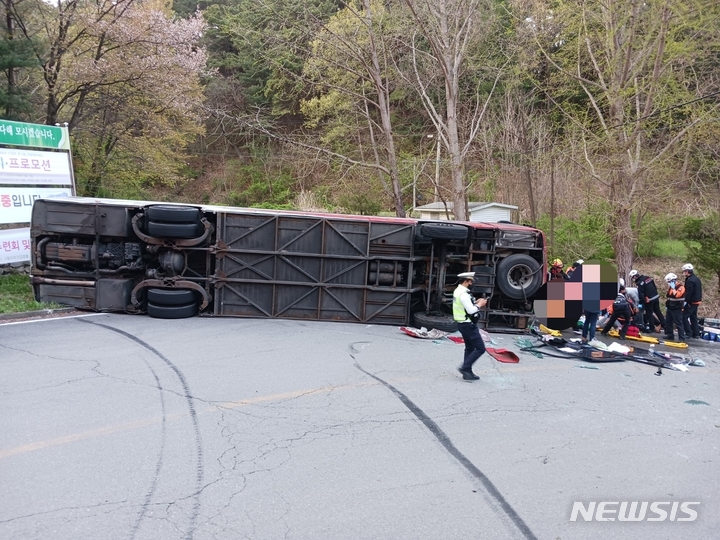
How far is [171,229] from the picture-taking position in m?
11.1

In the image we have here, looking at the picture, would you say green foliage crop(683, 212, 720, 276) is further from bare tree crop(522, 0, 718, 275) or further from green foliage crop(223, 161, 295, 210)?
green foliage crop(223, 161, 295, 210)

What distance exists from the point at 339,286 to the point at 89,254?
539 cm

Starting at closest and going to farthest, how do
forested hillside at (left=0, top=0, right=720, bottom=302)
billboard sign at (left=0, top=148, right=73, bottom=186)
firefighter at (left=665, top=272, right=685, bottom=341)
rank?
firefighter at (left=665, top=272, right=685, bottom=341)
billboard sign at (left=0, top=148, right=73, bottom=186)
forested hillside at (left=0, top=0, right=720, bottom=302)

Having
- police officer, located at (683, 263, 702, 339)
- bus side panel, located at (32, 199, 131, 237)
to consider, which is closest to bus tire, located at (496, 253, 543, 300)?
police officer, located at (683, 263, 702, 339)

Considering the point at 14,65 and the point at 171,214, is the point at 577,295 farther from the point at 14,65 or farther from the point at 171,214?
the point at 14,65

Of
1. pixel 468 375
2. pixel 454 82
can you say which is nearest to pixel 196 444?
pixel 468 375

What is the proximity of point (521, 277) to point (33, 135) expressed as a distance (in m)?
12.4

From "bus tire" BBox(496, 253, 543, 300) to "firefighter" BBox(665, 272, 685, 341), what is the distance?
3.04 meters

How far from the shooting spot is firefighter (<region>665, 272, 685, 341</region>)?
12.0 metres

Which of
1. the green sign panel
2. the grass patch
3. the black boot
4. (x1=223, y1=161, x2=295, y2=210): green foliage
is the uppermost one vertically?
(x1=223, y1=161, x2=295, y2=210): green foliage

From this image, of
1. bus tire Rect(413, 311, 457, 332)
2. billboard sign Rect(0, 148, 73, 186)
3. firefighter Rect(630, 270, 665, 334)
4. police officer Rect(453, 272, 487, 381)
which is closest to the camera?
police officer Rect(453, 272, 487, 381)

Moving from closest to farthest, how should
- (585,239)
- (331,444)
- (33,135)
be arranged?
(331,444) → (33,135) → (585,239)

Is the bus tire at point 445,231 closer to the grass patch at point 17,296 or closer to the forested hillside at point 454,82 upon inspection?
the forested hillside at point 454,82

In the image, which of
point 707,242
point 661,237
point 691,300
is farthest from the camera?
point 661,237
